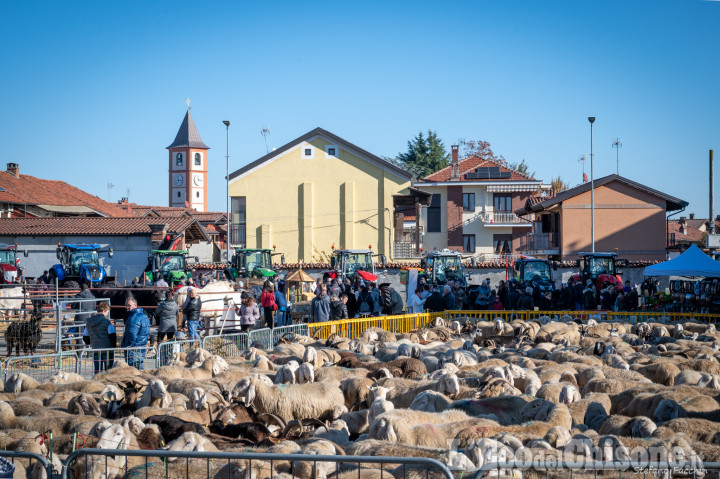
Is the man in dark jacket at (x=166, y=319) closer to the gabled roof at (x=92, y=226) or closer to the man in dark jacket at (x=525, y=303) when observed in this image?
the man in dark jacket at (x=525, y=303)

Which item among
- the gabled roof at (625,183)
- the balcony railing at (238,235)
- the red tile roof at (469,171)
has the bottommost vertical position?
the balcony railing at (238,235)

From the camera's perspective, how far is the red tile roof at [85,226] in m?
38.3

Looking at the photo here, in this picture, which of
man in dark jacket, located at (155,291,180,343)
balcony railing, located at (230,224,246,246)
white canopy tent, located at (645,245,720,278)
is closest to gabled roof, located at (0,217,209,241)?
balcony railing, located at (230,224,246,246)

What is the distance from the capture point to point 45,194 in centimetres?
4981

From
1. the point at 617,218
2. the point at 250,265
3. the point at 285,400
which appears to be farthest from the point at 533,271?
the point at 285,400

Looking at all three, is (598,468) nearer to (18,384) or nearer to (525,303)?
(18,384)

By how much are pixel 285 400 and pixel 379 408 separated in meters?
1.67

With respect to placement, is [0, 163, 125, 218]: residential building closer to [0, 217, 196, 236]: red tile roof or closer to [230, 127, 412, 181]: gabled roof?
[0, 217, 196, 236]: red tile roof

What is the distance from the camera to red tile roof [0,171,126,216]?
153 feet

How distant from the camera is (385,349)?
1383cm

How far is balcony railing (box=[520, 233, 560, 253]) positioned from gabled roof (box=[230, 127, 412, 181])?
31.1ft

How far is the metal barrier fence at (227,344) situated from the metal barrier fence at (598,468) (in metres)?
9.01

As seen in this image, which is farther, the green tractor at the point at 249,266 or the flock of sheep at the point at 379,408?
the green tractor at the point at 249,266

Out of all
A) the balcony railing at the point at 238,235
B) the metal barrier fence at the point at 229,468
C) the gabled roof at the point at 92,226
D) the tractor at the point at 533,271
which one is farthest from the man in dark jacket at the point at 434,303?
the balcony railing at the point at 238,235
